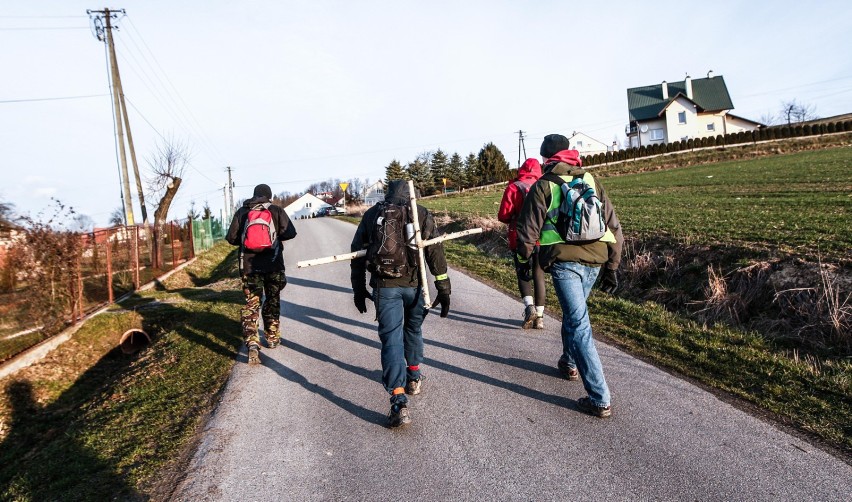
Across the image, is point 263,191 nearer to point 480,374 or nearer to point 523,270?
point 523,270

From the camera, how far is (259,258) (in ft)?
20.8

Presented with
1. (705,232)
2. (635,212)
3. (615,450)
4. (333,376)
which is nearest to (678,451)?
(615,450)

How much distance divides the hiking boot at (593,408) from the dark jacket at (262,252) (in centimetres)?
378

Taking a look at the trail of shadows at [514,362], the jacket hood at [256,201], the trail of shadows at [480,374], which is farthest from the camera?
the jacket hood at [256,201]

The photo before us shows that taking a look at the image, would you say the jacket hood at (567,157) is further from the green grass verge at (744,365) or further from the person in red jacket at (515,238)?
the green grass verge at (744,365)

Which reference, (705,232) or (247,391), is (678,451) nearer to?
(247,391)

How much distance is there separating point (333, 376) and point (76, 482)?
2321mm

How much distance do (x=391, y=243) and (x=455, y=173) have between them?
2576 inches

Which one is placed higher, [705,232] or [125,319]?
[705,232]

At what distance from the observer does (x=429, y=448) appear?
12.1 feet

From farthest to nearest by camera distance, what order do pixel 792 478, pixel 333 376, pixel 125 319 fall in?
pixel 125 319
pixel 333 376
pixel 792 478

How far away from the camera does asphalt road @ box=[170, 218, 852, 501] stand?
3.11 m

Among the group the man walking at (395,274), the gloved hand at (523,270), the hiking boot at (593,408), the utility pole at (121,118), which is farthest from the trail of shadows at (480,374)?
the utility pole at (121,118)

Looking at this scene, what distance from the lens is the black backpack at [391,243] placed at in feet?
13.8
